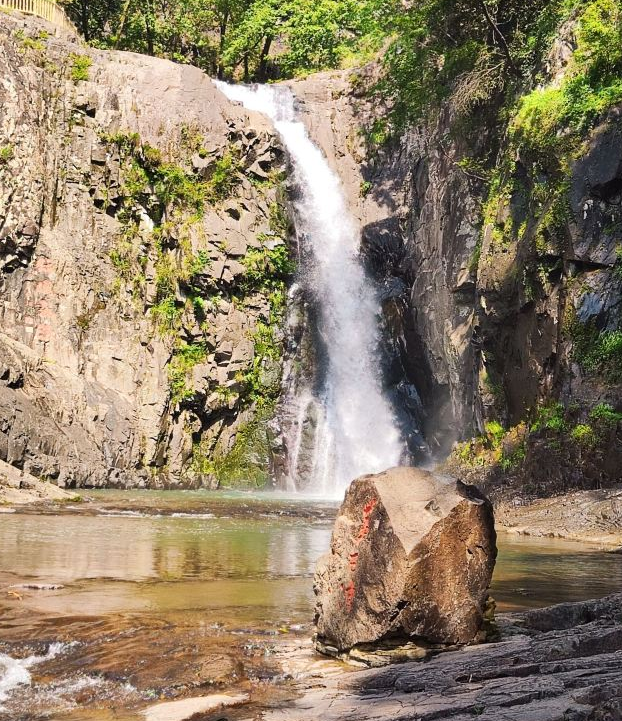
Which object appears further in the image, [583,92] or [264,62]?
[264,62]

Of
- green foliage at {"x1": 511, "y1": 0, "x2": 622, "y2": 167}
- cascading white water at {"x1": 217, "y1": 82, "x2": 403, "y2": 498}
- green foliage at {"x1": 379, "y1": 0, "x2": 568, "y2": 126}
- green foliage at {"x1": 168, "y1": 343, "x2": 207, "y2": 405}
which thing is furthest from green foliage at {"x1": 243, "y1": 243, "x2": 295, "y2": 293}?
green foliage at {"x1": 511, "y1": 0, "x2": 622, "y2": 167}

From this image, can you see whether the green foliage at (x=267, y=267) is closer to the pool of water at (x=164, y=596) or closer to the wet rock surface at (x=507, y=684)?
the pool of water at (x=164, y=596)

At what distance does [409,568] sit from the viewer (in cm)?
629

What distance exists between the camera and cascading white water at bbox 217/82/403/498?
2600cm

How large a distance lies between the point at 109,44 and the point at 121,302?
17444 millimetres

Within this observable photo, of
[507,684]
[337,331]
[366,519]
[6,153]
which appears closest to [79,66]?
[6,153]

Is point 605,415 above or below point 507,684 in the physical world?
above

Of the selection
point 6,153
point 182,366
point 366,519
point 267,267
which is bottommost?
point 366,519

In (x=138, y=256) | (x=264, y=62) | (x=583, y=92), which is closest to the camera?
(x=583, y=92)

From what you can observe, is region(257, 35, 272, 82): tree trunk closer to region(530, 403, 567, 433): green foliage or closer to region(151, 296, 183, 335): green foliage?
region(151, 296, 183, 335): green foliage

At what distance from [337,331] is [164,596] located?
766 inches

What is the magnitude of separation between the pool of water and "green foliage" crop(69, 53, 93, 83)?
53.9 ft

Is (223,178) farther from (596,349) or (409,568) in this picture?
(409,568)

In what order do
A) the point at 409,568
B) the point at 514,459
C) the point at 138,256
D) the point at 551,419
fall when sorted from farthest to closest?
the point at 138,256
the point at 514,459
the point at 551,419
the point at 409,568
